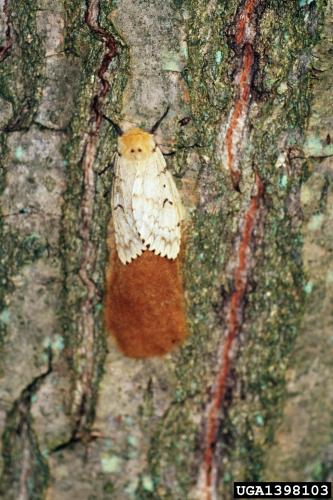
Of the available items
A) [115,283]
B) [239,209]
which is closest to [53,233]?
[115,283]

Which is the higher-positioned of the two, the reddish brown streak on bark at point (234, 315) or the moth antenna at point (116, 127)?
the moth antenna at point (116, 127)

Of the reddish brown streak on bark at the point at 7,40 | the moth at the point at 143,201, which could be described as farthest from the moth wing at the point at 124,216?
the reddish brown streak on bark at the point at 7,40

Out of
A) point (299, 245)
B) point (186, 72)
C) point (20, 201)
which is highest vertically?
point (186, 72)

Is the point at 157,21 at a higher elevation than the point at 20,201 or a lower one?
higher

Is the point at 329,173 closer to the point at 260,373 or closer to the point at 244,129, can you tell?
the point at 244,129

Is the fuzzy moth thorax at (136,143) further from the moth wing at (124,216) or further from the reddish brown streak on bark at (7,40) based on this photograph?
the reddish brown streak on bark at (7,40)

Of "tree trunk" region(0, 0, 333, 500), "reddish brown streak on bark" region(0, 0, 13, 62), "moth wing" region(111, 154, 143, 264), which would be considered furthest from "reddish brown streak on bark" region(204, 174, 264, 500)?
"reddish brown streak on bark" region(0, 0, 13, 62)

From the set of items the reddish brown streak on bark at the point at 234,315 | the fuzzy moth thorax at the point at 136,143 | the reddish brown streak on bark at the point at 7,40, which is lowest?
the reddish brown streak on bark at the point at 234,315
